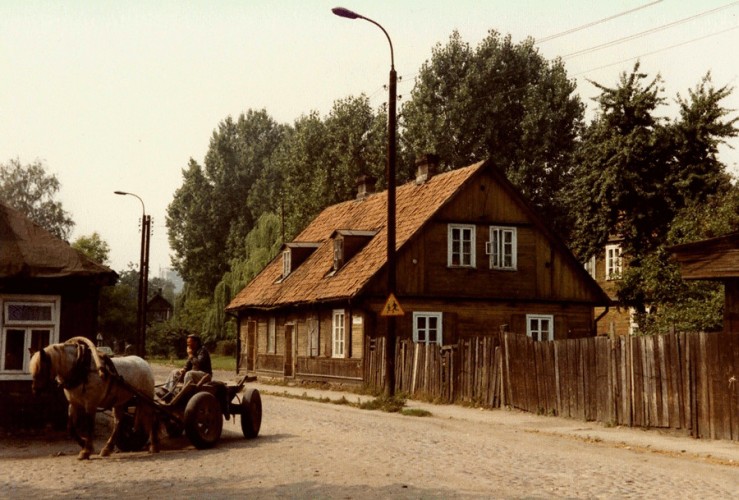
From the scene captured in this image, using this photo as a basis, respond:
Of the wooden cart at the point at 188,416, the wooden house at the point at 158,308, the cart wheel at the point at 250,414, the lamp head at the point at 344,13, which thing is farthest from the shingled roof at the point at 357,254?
the wooden house at the point at 158,308

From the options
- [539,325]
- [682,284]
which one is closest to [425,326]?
[539,325]

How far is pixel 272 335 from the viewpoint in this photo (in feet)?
131

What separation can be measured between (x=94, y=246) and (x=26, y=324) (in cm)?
5285

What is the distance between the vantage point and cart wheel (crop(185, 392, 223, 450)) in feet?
45.4

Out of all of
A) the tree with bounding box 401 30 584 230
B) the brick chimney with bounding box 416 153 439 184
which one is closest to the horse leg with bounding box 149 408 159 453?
the brick chimney with bounding box 416 153 439 184

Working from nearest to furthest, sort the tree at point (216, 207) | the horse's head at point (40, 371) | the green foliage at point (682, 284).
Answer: the horse's head at point (40, 371) → the green foliage at point (682, 284) → the tree at point (216, 207)

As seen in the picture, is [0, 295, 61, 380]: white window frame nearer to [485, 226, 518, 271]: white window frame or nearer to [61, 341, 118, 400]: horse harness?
[61, 341, 118, 400]: horse harness

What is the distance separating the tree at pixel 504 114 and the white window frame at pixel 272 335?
16516 millimetres

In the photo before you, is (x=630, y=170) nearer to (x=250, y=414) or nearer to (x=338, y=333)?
(x=338, y=333)

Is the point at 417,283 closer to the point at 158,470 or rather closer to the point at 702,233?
the point at 702,233

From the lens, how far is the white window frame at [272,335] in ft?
129

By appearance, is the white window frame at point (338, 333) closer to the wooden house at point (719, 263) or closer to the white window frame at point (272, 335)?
the white window frame at point (272, 335)

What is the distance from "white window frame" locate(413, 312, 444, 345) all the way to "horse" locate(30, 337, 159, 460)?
19.2m

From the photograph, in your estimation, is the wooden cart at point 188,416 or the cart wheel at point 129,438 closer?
the wooden cart at point 188,416
